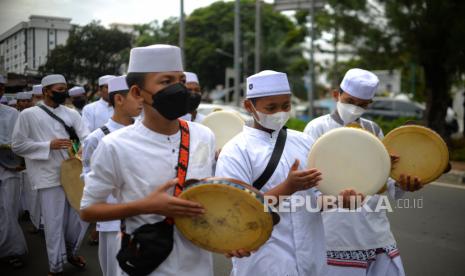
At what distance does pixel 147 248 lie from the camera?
2.18 m

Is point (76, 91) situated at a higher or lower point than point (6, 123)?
higher

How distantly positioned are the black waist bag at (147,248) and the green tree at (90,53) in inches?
171

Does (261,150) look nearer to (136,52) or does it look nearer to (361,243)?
(136,52)

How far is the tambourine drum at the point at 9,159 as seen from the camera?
5.46m

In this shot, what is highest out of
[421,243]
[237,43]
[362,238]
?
[237,43]

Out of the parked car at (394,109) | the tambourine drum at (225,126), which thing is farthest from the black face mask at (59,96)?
the parked car at (394,109)

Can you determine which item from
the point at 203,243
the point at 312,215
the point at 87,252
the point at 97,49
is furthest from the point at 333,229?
the point at 97,49

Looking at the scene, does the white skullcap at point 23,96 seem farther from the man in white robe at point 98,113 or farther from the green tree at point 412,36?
the green tree at point 412,36

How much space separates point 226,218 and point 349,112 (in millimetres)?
1638

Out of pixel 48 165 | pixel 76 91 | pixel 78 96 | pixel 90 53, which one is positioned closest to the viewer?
pixel 48 165

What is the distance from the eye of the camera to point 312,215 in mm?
2805

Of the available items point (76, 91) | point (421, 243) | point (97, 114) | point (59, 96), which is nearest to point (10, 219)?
point (59, 96)

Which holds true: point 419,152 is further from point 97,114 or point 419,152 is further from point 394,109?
point 394,109

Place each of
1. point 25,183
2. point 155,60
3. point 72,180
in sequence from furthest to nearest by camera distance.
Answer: point 25,183, point 72,180, point 155,60
